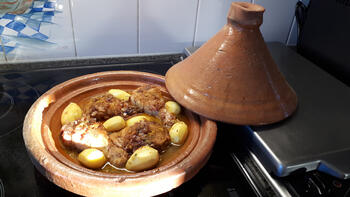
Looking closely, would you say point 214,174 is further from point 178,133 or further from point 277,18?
point 277,18

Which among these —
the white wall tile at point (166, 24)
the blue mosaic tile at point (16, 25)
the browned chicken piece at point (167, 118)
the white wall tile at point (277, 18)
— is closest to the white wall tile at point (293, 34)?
the white wall tile at point (277, 18)

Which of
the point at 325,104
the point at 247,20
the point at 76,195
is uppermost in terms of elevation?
the point at 247,20

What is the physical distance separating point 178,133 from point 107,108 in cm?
16

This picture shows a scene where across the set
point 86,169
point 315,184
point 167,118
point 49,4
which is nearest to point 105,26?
point 49,4

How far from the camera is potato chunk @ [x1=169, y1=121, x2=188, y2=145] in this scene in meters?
0.53

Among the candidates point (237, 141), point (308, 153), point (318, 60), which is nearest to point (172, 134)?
point (237, 141)

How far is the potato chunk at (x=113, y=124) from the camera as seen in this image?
1.80 feet

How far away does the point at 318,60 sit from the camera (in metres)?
0.79

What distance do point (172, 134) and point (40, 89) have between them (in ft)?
1.33

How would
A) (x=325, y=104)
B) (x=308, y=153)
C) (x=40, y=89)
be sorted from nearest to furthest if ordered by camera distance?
(x=308, y=153)
(x=325, y=104)
(x=40, y=89)

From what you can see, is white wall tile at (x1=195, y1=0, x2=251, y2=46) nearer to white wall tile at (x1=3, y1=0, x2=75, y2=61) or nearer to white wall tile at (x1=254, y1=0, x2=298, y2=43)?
white wall tile at (x1=254, y1=0, x2=298, y2=43)

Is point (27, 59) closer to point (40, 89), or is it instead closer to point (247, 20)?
point (40, 89)

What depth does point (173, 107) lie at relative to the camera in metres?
0.59

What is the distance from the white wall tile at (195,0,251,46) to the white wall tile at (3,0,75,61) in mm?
387
